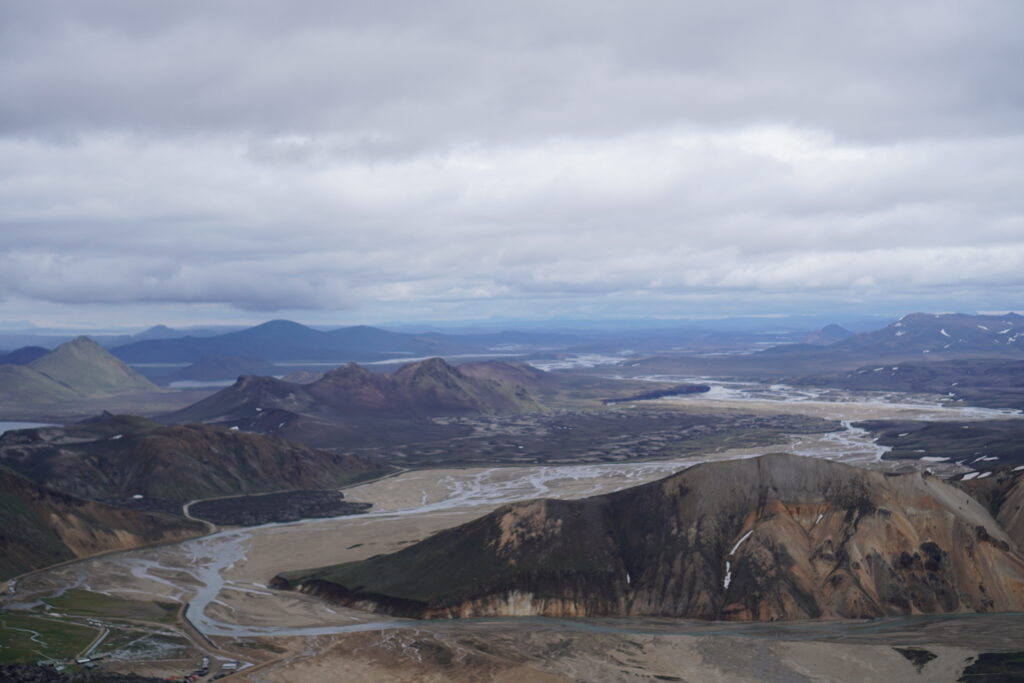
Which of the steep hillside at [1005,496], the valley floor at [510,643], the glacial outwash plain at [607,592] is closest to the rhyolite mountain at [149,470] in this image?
the glacial outwash plain at [607,592]

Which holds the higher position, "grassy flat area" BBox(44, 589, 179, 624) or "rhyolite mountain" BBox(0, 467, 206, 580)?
"rhyolite mountain" BBox(0, 467, 206, 580)

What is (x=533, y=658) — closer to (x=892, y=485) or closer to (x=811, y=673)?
(x=811, y=673)

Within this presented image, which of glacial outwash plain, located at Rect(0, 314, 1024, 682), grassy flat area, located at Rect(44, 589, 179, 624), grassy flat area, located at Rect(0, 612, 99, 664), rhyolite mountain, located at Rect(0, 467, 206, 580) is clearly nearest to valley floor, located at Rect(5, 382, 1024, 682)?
glacial outwash plain, located at Rect(0, 314, 1024, 682)

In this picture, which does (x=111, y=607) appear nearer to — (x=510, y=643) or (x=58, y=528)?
(x=58, y=528)

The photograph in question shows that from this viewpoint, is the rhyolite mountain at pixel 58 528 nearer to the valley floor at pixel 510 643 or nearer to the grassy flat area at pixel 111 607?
the valley floor at pixel 510 643

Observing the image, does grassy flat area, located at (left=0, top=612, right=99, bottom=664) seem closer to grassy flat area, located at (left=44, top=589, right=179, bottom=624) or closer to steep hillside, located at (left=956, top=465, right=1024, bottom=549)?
grassy flat area, located at (left=44, top=589, right=179, bottom=624)

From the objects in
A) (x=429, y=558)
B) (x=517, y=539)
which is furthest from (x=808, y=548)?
(x=429, y=558)

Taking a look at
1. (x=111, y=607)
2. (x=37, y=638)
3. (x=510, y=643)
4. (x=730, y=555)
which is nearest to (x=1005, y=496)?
(x=730, y=555)
